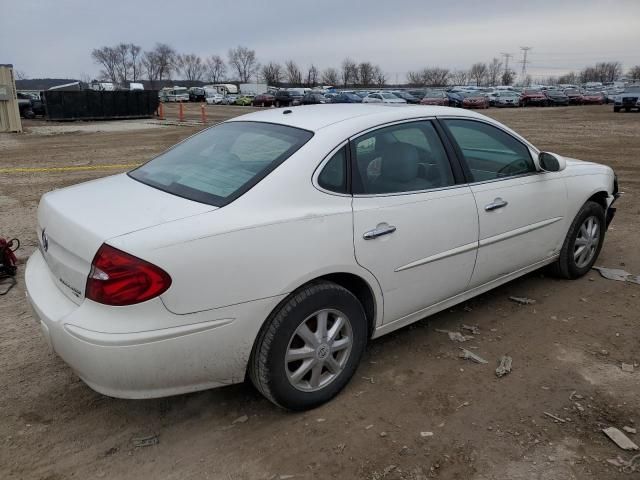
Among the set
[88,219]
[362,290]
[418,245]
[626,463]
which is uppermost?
[88,219]

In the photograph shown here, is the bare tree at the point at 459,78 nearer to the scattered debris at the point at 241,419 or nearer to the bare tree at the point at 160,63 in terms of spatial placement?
the bare tree at the point at 160,63

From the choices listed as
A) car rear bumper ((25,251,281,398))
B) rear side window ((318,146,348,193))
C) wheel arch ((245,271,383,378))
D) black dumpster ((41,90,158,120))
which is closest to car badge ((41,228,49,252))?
car rear bumper ((25,251,281,398))

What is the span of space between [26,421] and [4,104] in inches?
855

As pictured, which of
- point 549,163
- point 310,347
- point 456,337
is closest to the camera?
point 310,347

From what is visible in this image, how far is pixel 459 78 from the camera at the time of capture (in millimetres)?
131000

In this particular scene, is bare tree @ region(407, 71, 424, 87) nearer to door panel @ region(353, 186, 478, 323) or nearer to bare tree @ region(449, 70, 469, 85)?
bare tree @ region(449, 70, 469, 85)

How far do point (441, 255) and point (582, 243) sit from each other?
2.05m

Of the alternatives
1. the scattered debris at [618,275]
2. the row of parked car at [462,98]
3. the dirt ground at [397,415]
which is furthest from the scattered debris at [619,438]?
the row of parked car at [462,98]

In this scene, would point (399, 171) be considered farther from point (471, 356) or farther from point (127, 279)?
point (127, 279)

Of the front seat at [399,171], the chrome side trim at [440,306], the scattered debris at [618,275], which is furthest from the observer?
the scattered debris at [618,275]

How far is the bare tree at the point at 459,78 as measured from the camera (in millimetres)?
127438

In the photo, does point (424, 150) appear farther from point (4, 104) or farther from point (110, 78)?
point (110, 78)

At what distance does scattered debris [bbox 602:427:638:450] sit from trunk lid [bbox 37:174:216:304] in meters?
2.29

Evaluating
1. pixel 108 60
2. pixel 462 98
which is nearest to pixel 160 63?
pixel 108 60
